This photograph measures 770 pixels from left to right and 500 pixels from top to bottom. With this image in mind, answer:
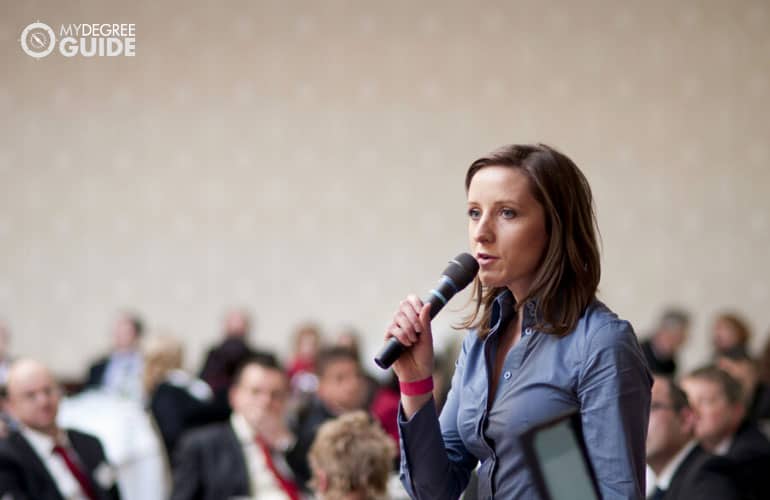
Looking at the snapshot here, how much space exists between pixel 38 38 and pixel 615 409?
8.51 ft

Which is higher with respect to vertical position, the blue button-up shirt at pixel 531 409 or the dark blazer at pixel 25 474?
Result: the blue button-up shirt at pixel 531 409

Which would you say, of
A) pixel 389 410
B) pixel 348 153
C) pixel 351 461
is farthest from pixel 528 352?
pixel 348 153

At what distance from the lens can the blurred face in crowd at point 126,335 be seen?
28.2 feet

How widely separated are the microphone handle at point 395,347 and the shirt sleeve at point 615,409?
0.79ft

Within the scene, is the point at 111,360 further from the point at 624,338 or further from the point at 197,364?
the point at 624,338

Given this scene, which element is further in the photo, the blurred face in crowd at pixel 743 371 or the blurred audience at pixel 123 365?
the blurred audience at pixel 123 365

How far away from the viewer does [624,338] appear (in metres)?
1.62

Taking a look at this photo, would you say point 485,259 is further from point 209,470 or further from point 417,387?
point 209,470

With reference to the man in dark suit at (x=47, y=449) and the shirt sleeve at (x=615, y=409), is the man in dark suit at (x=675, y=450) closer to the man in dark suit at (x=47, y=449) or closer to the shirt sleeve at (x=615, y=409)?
the shirt sleeve at (x=615, y=409)

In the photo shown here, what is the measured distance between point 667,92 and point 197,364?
5.28 meters

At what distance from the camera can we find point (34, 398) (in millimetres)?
4461

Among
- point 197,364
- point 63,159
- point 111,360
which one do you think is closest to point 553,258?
point 111,360

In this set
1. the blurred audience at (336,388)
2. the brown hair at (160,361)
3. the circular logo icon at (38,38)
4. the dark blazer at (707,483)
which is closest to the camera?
the dark blazer at (707,483)

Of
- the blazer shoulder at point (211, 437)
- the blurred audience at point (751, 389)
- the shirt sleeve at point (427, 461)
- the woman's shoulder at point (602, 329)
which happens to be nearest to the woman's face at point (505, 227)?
the woman's shoulder at point (602, 329)
